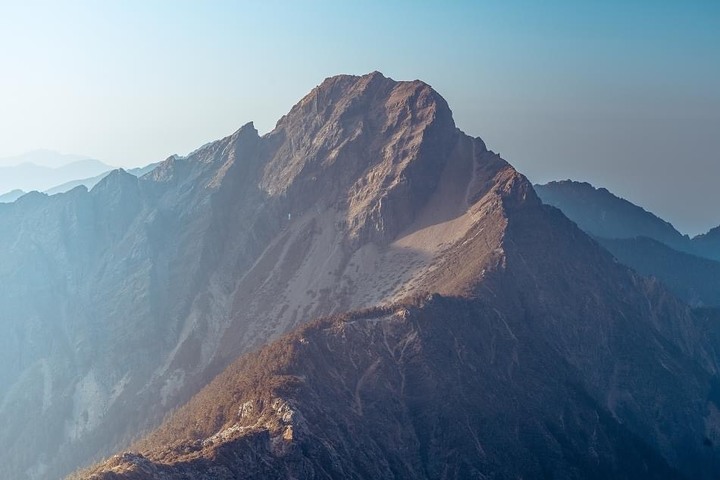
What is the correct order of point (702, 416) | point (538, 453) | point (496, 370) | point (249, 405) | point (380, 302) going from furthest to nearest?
point (380, 302) < point (702, 416) < point (496, 370) < point (538, 453) < point (249, 405)

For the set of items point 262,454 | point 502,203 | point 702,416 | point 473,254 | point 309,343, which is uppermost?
point 502,203

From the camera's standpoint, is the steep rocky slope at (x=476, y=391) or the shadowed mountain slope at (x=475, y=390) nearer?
the steep rocky slope at (x=476, y=391)

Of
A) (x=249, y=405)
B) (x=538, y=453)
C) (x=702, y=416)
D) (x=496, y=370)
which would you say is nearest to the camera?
(x=249, y=405)

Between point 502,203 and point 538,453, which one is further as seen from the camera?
point 502,203

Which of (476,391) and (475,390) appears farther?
(475,390)

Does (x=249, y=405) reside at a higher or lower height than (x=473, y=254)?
lower

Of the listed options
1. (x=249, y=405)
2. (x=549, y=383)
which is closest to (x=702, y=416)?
(x=549, y=383)

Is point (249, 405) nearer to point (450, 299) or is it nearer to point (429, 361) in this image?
point (429, 361)

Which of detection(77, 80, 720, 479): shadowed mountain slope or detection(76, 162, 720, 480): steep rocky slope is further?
detection(77, 80, 720, 479): shadowed mountain slope

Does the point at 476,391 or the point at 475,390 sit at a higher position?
the point at 475,390
